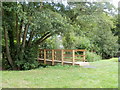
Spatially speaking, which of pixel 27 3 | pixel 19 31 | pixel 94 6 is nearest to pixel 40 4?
pixel 27 3

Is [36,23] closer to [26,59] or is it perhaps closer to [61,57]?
[61,57]

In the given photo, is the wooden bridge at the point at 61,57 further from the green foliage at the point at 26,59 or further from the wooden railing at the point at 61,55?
the green foliage at the point at 26,59

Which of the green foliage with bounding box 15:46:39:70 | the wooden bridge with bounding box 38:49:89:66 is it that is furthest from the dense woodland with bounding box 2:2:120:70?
the wooden bridge with bounding box 38:49:89:66

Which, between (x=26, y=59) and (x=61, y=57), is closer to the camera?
(x=61, y=57)

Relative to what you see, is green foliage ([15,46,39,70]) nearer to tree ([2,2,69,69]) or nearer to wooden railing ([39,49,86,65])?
tree ([2,2,69,69])

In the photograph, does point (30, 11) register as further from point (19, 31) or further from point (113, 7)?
point (113, 7)

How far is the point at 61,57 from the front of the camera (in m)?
8.39

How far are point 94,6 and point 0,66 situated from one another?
246 inches

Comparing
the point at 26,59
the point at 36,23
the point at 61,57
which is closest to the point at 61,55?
the point at 61,57

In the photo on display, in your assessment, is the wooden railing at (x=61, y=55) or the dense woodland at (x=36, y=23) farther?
the wooden railing at (x=61, y=55)

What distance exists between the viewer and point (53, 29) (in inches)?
275

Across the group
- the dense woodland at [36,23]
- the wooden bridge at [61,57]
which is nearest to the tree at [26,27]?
the dense woodland at [36,23]

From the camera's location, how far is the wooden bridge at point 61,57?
26.5 feet

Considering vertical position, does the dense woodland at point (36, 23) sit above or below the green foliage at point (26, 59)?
above
